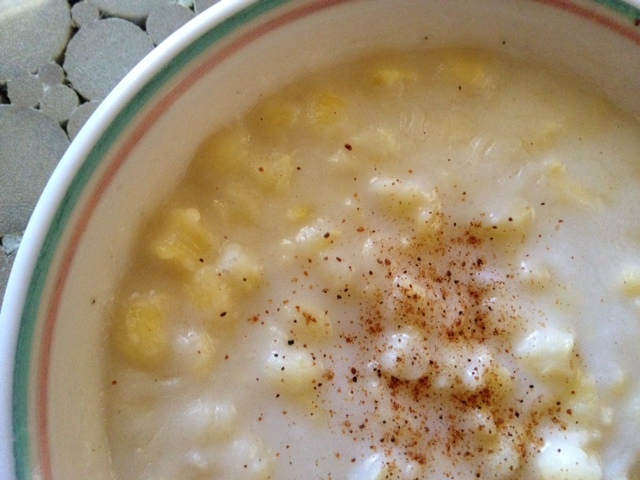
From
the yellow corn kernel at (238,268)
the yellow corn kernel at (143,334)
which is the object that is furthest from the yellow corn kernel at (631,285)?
the yellow corn kernel at (143,334)

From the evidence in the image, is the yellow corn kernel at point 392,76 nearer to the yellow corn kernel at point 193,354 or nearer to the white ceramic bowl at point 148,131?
the white ceramic bowl at point 148,131

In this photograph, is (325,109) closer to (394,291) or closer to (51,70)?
(394,291)

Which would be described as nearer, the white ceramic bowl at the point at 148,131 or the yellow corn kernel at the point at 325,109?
the white ceramic bowl at the point at 148,131

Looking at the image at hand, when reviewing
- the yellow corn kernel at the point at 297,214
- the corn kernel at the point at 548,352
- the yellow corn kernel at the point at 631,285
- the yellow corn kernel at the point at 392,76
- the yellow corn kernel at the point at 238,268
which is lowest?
the yellow corn kernel at the point at 238,268

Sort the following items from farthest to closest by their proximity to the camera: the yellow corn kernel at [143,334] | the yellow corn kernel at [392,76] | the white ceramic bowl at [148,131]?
1. the yellow corn kernel at [392,76]
2. the yellow corn kernel at [143,334]
3. the white ceramic bowl at [148,131]

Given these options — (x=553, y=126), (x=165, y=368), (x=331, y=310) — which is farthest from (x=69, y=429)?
(x=553, y=126)

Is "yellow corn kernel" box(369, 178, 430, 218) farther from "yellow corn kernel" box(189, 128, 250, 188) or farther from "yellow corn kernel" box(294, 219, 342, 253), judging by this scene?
"yellow corn kernel" box(189, 128, 250, 188)

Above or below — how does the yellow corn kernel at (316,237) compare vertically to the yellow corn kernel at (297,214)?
below
